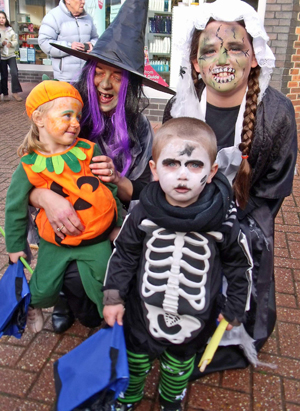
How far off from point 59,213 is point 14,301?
1.62ft

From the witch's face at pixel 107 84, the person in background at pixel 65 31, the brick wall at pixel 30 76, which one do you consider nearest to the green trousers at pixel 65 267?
the witch's face at pixel 107 84

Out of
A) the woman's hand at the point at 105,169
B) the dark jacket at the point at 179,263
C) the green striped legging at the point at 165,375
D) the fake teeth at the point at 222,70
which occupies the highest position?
the fake teeth at the point at 222,70

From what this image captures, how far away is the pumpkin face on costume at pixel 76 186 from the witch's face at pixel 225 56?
73cm

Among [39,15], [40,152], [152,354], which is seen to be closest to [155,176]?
[40,152]

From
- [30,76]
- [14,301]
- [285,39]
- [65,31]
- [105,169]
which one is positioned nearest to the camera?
[14,301]

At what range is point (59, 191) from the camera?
81.6 inches

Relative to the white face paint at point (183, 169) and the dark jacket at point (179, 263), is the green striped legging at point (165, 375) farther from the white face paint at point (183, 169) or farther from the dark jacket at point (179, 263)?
the white face paint at point (183, 169)

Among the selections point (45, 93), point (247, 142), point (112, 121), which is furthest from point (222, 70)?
point (45, 93)

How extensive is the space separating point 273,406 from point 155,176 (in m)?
1.34

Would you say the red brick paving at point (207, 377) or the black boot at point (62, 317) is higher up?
the black boot at point (62, 317)

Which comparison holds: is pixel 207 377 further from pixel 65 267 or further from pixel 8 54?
pixel 8 54

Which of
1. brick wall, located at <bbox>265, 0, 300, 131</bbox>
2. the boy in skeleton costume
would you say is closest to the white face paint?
the boy in skeleton costume

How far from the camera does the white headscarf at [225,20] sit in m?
1.91

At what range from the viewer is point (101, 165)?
212 cm
